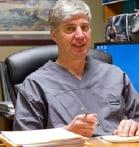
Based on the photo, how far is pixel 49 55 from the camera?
6.73 ft

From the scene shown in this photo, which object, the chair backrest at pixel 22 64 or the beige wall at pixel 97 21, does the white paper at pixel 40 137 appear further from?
the beige wall at pixel 97 21

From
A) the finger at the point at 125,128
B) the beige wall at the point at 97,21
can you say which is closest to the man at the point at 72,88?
the finger at the point at 125,128

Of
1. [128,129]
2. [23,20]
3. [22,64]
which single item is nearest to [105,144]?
[128,129]

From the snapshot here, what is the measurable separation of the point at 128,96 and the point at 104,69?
6.8 inches

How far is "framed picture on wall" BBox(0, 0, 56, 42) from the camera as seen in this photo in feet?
9.70

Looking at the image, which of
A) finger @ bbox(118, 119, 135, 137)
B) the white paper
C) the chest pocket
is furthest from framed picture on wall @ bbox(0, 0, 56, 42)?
the white paper

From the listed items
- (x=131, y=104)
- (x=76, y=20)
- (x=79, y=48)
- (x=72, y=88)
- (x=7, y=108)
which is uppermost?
(x=76, y=20)

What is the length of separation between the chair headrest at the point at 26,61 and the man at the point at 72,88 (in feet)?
0.62

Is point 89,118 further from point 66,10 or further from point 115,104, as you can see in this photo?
point 66,10

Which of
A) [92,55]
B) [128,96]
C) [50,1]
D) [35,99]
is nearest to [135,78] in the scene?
[92,55]

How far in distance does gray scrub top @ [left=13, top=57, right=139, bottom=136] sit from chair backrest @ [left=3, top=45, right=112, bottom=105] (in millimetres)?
191

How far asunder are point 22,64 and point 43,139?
0.86 metres

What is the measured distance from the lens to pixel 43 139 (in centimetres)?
114

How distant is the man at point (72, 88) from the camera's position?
1653 mm
